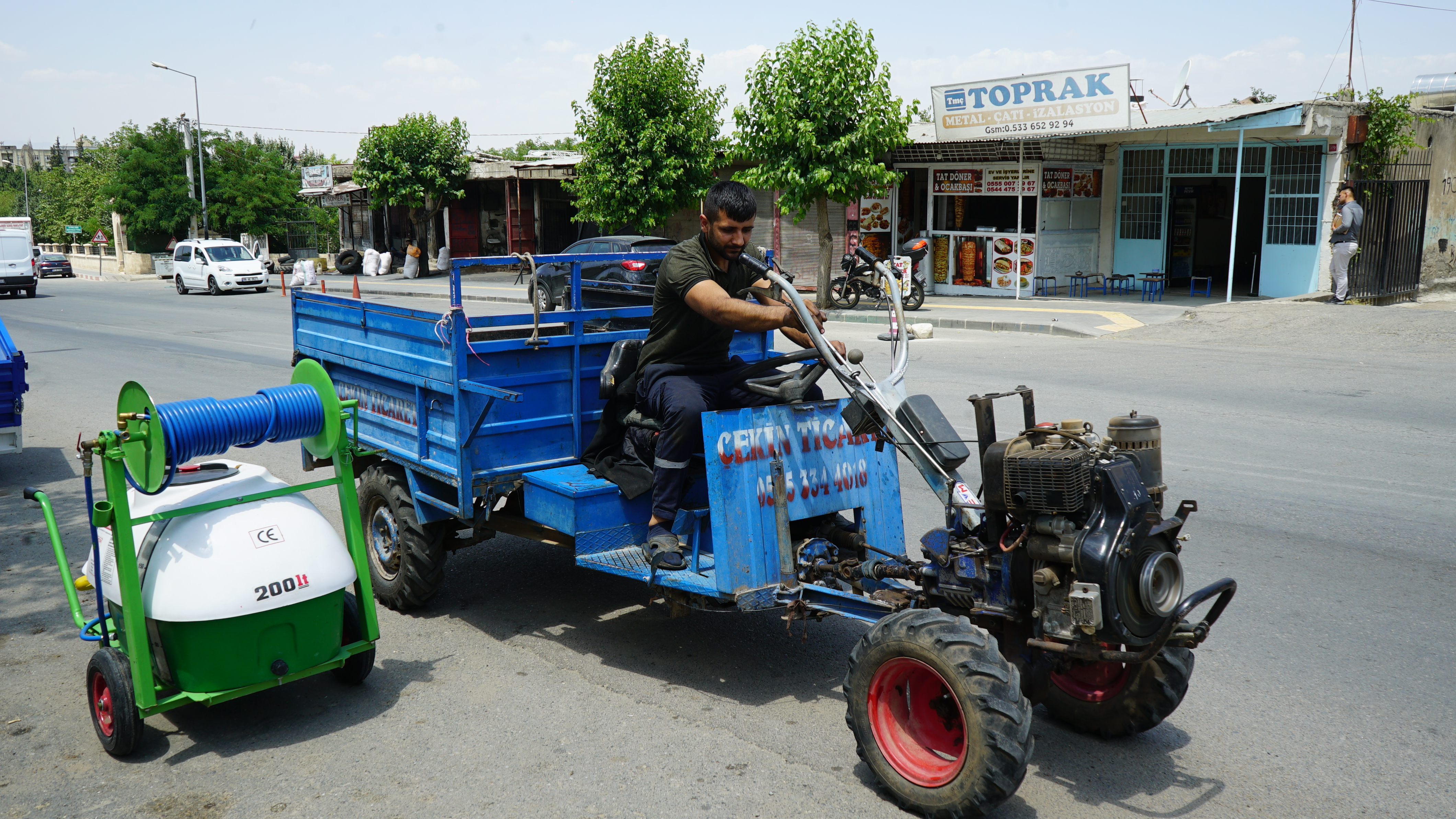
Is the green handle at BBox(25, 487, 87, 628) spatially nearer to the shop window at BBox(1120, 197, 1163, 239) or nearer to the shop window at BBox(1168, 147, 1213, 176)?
the shop window at BBox(1168, 147, 1213, 176)

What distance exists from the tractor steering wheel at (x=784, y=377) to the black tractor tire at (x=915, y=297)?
1506 cm

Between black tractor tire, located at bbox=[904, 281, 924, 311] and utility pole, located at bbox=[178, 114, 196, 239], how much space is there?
35.6 meters

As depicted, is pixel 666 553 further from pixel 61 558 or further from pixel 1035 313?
pixel 1035 313

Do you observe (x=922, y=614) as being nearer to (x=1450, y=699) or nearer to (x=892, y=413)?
(x=892, y=413)

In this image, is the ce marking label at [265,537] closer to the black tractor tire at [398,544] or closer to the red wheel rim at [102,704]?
the red wheel rim at [102,704]

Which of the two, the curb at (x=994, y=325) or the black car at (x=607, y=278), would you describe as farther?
the curb at (x=994, y=325)

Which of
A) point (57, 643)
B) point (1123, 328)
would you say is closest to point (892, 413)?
point (57, 643)

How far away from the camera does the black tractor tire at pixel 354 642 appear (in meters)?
4.33

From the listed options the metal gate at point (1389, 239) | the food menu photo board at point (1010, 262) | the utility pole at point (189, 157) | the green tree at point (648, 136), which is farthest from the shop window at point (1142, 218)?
the utility pole at point (189, 157)

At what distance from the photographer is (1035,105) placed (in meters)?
19.9

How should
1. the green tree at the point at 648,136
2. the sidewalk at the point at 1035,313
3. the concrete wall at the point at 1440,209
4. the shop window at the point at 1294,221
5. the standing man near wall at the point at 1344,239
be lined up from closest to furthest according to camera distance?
the sidewalk at the point at 1035,313 → the standing man near wall at the point at 1344,239 → the shop window at the point at 1294,221 → the concrete wall at the point at 1440,209 → the green tree at the point at 648,136

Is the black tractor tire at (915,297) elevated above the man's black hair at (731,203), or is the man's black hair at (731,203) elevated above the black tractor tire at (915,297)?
the man's black hair at (731,203)

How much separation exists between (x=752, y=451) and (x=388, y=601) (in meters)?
2.42

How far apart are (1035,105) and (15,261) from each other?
2776 centimetres
